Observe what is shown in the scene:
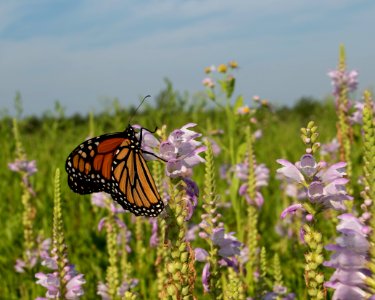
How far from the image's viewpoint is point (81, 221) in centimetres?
691

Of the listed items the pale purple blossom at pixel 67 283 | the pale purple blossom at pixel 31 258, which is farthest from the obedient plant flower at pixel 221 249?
the pale purple blossom at pixel 31 258

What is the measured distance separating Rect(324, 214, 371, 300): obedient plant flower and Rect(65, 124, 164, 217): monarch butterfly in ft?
5.06

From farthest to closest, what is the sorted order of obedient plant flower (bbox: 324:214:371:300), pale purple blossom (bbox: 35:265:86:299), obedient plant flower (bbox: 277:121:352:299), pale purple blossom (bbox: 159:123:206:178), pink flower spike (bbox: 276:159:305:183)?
pale purple blossom (bbox: 35:265:86:299) → pale purple blossom (bbox: 159:123:206:178) → pink flower spike (bbox: 276:159:305:183) → obedient plant flower (bbox: 277:121:352:299) → obedient plant flower (bbox: 324:214:371:300)

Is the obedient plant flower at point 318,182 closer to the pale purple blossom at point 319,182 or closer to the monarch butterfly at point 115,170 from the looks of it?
the pale purple blossom at point 319,182

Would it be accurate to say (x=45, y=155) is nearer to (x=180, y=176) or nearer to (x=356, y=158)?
(x=356, y=158)

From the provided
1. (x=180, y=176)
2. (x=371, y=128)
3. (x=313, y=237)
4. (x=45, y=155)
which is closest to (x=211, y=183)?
(x=180, y=176)

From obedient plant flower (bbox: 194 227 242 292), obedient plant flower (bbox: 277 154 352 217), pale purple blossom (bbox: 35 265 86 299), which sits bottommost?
pale purple blossom (bbox: 35 265 86 299)

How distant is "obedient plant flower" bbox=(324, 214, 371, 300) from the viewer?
1.67m

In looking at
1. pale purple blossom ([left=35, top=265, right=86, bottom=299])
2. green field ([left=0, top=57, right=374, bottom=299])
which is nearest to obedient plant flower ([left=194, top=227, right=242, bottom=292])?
green field ([left=0, top=57, right=374, bottom=299])

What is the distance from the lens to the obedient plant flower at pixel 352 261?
5.48 ft

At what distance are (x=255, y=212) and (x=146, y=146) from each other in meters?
2.27

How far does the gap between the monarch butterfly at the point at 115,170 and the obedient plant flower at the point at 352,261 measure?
5.06 ft

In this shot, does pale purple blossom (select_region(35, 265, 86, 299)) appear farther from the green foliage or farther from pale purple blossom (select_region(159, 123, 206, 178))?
pale purple blossom (select_region(159, 123, 206, 178))

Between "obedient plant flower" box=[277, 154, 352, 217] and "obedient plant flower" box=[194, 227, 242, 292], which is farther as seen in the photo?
"obedient plant flower" box=[194, 227, 242, 292]
